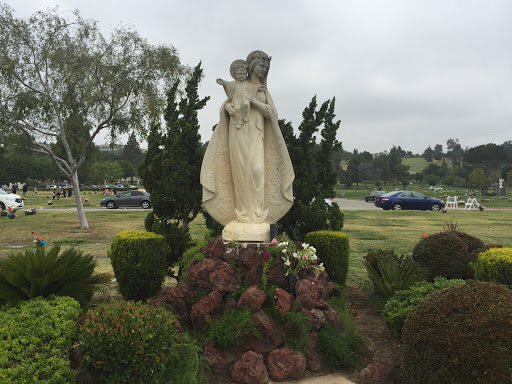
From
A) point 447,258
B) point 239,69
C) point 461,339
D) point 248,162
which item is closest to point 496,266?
point 447,258

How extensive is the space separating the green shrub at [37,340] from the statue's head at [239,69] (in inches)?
144

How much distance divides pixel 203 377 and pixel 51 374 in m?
1.32

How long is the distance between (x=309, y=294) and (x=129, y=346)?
2.26 m

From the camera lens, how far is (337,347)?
442cm

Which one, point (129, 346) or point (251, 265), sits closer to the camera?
point (129, 346)

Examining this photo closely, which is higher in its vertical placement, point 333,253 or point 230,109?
point 230,109

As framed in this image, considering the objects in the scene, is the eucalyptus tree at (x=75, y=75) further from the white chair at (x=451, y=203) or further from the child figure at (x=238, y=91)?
the white chair at (x=451, y=203)

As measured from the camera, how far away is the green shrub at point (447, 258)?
682 cm

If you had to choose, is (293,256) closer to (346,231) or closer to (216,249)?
(216,249)

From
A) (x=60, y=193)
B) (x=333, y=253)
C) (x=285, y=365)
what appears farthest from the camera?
(x=60, y=193)

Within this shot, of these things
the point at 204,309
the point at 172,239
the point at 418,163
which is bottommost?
the point at 204,309

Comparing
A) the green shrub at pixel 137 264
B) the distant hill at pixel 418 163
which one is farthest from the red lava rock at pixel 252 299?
the distant hill at pixel 418 163

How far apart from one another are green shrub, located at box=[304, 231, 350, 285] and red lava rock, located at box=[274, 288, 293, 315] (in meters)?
1.69

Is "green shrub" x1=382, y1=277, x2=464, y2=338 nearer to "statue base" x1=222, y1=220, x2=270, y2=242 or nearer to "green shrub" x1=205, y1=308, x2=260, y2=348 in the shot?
"green shrub" x1=205, y1=308, x2=260, y2=348
